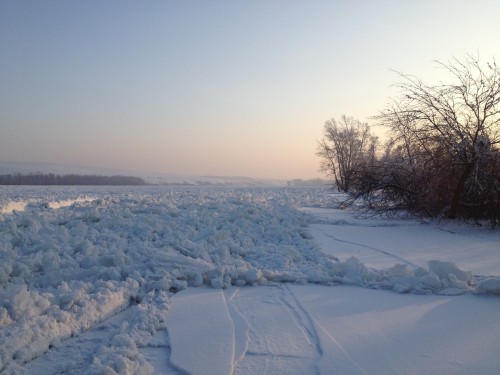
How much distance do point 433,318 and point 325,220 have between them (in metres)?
6.67

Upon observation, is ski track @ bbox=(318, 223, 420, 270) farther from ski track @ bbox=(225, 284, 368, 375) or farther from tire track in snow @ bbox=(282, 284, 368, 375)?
ski track @ bbox=(225, 284, 368, 375)

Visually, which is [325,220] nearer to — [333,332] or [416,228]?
[416,228]

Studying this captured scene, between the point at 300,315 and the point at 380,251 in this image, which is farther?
the point at 380,251

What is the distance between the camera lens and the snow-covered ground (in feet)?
9.21

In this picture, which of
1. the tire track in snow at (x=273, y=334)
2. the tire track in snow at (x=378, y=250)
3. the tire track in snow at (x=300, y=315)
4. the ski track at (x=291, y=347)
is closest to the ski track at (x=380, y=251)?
the tire track in snow at (x=378, y=250)

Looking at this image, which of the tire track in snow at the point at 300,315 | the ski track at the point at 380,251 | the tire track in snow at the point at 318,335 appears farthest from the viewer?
the ski track at the point at 380,251

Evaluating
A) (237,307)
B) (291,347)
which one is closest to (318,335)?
(291,347)

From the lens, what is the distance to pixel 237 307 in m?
3.95

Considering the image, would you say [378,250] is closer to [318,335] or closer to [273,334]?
[318,335]

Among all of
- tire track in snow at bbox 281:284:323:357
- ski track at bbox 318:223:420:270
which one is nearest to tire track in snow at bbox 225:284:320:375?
tire track in snow at bbox 281:284:323:357

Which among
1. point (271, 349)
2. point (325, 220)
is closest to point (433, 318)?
point (271, 349)

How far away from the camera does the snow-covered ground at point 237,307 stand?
281cm

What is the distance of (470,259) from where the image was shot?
6.13m

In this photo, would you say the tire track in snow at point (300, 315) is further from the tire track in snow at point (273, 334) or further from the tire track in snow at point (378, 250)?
the tire track in snow at point (378, 250)
